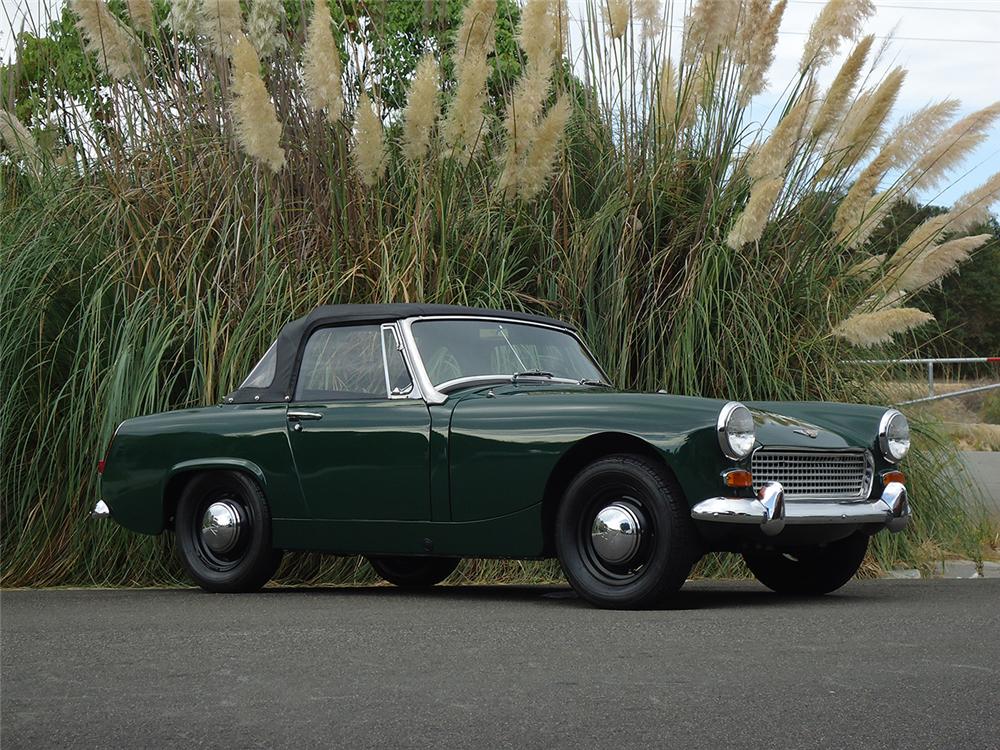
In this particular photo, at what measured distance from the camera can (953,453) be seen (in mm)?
8664

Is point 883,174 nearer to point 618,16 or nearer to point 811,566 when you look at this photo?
point 618,16

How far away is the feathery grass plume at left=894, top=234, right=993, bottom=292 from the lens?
9.16 m

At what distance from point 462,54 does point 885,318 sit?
2.88 m

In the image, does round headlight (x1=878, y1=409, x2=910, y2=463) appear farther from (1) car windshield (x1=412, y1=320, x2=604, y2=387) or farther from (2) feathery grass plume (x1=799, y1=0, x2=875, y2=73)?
(2) feathery grass plume (x1=799, y1=0, x2=875, y2=73)

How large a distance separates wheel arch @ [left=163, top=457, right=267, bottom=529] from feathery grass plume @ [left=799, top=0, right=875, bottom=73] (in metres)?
4.56

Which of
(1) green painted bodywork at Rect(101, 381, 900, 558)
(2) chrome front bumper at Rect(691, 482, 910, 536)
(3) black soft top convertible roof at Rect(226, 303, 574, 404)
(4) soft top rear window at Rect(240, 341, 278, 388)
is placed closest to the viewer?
(2) chrome front bumper at Rect(691, 482, 910, 536)

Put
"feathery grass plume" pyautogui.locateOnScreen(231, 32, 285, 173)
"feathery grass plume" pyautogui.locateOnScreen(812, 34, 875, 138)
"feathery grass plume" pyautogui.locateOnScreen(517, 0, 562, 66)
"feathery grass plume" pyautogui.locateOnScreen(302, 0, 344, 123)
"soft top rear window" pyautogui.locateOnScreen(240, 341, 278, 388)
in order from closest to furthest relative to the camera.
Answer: "soft top rear window" pyautogui.locateOnScreen(240, 341, 278, 388), "feathery grass plume" pyautogui.locateOnScreen(231, 32, 285, 173), "feathery grass plume" pyautogui.locateOnScreen(302, 0, 344, 123), "feathery grass plume" pyautogui.locateOnScreen(517, 0, 562, 66), "feathery grass plume" pyautogui.locateOnScreen(812, 34, 875, 138)

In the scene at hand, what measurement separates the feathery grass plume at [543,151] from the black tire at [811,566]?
2.56 m

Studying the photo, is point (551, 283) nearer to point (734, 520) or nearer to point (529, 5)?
point (529, 5)

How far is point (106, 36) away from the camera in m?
9.30

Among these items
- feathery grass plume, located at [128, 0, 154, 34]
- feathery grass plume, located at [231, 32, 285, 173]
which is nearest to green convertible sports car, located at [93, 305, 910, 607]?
feathery grass plume, located at [231, 32, 285, 173]

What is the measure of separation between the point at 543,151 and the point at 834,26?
2287 millimetres

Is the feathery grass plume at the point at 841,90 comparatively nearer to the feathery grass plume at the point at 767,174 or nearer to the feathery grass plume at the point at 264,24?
the feathery grass plume at the point at 767,174

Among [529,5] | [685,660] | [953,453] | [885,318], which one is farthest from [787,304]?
[685,660]
